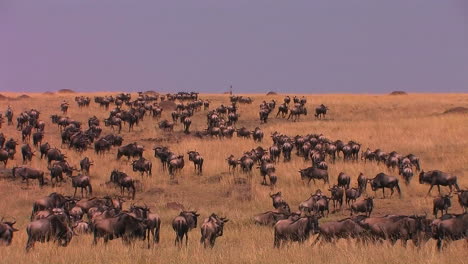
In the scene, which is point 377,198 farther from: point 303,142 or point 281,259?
point 281,259

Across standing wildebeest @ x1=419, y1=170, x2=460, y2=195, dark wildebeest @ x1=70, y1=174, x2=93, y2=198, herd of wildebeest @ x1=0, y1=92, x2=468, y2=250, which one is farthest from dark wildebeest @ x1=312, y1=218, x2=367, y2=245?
dark wildebeest @ x1=70, y1=174, x2=93, y2=198

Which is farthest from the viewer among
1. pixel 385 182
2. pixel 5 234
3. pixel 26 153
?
pixel 26 153

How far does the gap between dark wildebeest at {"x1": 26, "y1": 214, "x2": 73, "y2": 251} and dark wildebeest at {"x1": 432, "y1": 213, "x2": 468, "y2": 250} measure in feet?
29.5

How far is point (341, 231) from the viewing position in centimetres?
1456

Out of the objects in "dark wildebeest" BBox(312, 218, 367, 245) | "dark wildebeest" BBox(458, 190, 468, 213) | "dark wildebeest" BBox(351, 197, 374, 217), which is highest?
"dark wildebeest" BBox(312, 218, 367, 245)

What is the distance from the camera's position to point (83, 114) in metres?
50.5

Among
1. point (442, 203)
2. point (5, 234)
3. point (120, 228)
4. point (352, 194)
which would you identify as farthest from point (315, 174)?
point (5, 234)

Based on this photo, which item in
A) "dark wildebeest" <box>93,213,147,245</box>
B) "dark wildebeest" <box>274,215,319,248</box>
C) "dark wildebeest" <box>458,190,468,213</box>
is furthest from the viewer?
"dark wildebeest" <box>458,190,468,213</box>

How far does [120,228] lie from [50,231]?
1710mm

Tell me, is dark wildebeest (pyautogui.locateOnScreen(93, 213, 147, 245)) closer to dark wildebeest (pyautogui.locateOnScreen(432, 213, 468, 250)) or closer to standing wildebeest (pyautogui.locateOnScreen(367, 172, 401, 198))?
dark wildebeest (pyautogui.locateOnScreen(432, 213, 468, 250))

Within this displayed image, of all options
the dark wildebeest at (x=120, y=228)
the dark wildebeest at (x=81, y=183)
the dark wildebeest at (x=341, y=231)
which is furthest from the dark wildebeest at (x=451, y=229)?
the dark wildebeest at (x=81, y=183)

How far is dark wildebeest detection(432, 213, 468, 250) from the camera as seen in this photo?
14242 mm

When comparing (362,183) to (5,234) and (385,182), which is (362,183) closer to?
(385,182)

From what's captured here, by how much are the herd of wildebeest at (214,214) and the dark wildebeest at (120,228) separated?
3 centimetres
